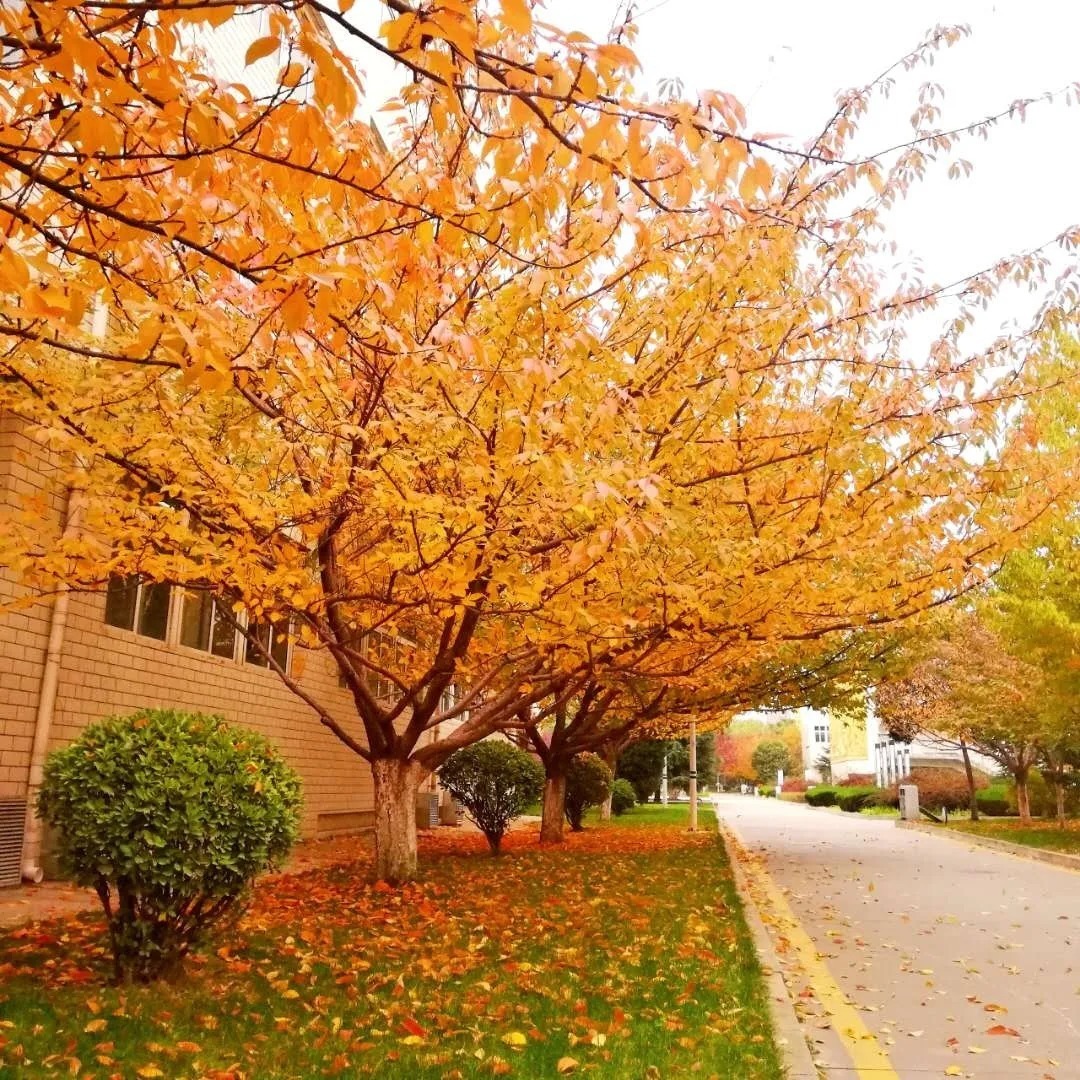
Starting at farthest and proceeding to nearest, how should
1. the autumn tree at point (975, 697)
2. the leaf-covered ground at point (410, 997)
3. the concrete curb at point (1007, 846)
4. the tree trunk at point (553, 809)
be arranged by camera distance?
the autumn tree at point (975, 697) < the tree trunk at point (553, 809) < the concrete curb at point (1007, 846) < the leaf-covered ground at point (410, 997)

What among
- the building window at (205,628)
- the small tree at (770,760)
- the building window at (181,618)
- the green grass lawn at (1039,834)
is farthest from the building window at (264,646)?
the small tree at (770,760)

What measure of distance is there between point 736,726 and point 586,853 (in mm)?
116118

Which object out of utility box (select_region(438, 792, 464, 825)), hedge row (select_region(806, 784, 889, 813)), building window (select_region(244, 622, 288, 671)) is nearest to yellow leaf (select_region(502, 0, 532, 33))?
building window (select_region(244, 622, 288, 671))

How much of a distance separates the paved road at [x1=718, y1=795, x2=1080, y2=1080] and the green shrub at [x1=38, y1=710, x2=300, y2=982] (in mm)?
3291

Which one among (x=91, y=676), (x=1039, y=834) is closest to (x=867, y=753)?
(x=1039, y=834)

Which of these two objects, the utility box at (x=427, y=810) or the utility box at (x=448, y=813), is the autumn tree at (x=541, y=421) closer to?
the utility box at (x=427, y=810)

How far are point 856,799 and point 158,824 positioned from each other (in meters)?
39.9

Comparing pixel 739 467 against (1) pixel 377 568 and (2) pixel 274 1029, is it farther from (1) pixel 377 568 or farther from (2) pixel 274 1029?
A: (2) pixel 274 1029

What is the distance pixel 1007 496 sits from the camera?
9.34m

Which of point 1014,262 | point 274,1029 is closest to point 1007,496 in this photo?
point 1014,262

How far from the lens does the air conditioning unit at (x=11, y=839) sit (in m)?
8.91

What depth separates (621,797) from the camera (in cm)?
2997

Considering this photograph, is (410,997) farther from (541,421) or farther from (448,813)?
(448,813)

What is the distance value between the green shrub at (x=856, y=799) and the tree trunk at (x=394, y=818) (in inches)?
1327
